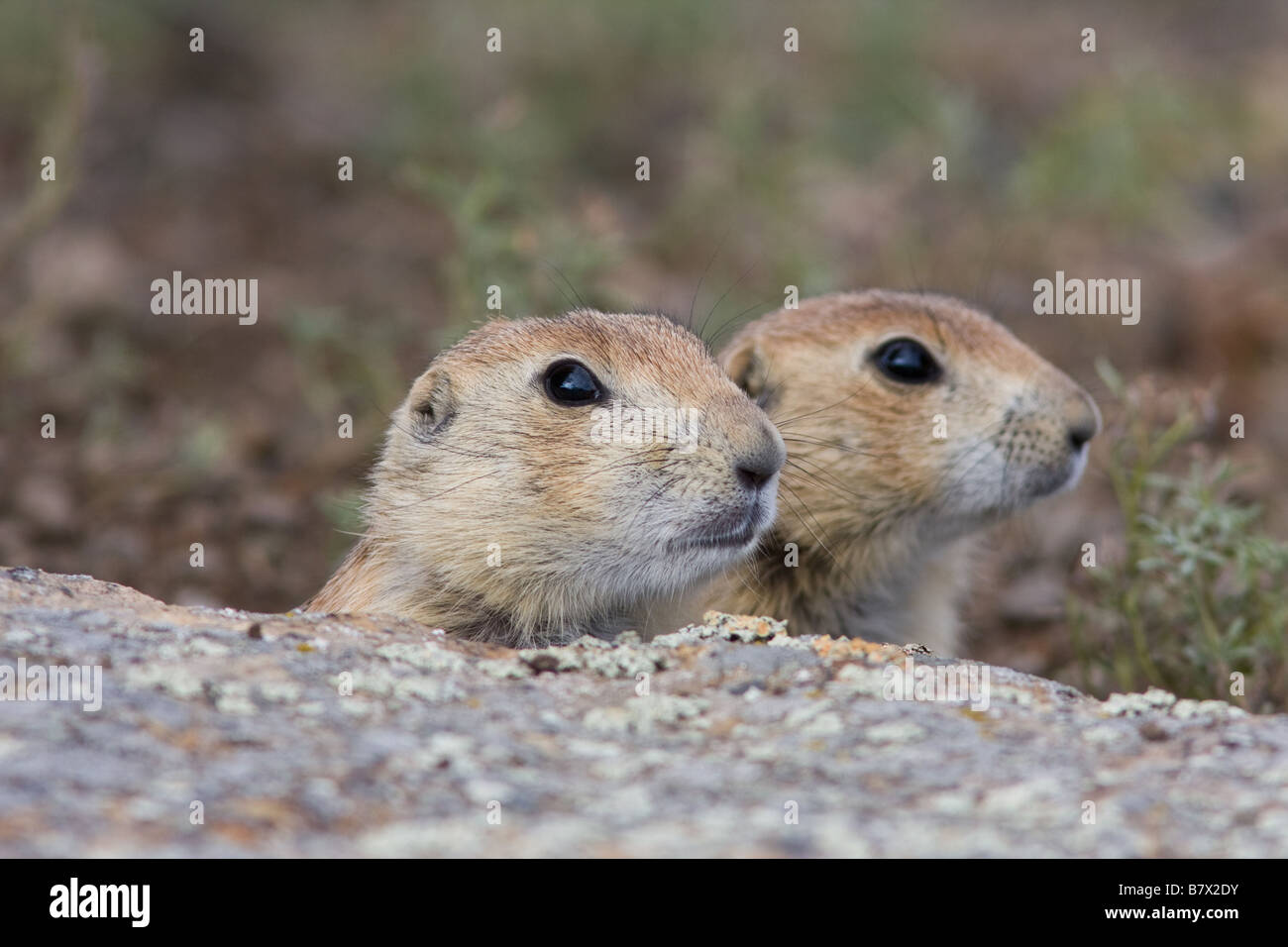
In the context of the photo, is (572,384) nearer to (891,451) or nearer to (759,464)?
(759,464)

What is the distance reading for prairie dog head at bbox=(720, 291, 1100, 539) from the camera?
5695 mm

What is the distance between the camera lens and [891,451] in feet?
18.9

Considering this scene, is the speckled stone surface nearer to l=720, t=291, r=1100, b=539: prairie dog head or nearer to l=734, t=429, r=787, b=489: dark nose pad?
l=734, t=429, r=787, b=489: dark nose pad

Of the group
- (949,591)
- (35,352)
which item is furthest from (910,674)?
(35,352)

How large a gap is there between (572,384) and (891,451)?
4.93 ft

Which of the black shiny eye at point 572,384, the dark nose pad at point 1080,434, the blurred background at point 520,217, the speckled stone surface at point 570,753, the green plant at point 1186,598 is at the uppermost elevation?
the blurred background at point 520,217

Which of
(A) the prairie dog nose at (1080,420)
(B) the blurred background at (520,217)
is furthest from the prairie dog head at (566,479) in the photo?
(A) the prairie dog nose at (1080,420)

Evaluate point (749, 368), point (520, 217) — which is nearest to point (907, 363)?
point (749, 368)

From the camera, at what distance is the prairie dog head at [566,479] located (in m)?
4.45

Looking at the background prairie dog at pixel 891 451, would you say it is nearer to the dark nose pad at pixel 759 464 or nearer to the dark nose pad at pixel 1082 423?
the dark nose pad at pixel 1082 423

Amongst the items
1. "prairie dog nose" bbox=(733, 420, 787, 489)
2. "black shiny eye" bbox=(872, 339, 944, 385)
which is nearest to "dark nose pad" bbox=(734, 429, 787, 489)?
"prairie dog nose" bbox=(733, 420, 787, 489)

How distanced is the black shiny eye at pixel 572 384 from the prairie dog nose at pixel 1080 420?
1.96 metres

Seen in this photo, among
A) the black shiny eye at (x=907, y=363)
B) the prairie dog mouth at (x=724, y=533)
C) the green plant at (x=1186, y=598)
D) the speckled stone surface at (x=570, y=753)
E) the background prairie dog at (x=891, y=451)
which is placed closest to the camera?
the speckled stone surface at (x=570, y=753)

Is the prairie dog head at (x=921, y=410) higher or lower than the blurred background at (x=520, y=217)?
lower
